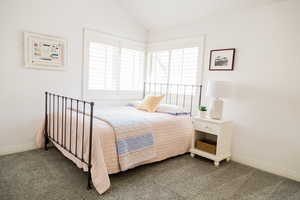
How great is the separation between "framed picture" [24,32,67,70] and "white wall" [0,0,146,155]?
Result: 7cm

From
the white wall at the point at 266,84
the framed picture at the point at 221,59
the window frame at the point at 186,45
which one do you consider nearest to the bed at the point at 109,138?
the window frame at the point at 186,45

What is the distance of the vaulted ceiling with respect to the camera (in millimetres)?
2814

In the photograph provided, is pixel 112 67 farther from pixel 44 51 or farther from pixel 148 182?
pixel 148 182

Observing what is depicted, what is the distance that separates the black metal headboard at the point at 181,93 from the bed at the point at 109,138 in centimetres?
7

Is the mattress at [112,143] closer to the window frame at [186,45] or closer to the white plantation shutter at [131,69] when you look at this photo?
the window frame at [186,45]

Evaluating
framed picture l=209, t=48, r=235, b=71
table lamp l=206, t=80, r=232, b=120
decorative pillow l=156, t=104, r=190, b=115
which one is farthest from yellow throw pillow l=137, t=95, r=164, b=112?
framed picture l=209, t=48, r=235, b=71

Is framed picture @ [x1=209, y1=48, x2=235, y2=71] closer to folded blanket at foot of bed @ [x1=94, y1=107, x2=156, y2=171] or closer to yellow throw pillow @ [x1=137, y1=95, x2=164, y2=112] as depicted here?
yellow throw pillow @ [x1=137, y1=95, x2=164, y2=112]

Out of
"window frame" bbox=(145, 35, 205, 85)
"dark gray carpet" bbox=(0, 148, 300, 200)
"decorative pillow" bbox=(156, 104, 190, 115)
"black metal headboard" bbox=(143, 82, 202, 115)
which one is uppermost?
"window frame" bbox=(145, 35, 205, 85)

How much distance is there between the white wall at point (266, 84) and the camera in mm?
2398

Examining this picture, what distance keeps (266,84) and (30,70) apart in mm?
3302

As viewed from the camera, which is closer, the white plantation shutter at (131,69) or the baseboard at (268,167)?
the baseboard at (268,167)

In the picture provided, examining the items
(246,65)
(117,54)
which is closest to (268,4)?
(246,65)

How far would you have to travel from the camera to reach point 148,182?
84.7 inches

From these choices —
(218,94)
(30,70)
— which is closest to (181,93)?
(218,94)
